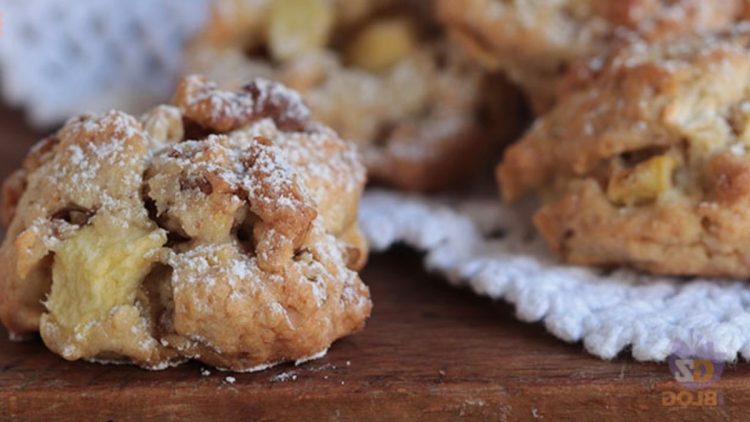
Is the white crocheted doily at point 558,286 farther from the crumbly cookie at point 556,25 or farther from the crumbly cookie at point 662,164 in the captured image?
the crumbly cookie at point 556,25

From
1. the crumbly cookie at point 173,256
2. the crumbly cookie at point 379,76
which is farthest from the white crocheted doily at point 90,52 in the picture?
the crumbly cookie at point 173,256

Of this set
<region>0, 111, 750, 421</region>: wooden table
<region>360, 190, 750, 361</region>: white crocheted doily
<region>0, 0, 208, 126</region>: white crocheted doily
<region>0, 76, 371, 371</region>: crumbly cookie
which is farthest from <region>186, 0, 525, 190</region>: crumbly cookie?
<region>0, 111, 750, 421</region>: wooden table

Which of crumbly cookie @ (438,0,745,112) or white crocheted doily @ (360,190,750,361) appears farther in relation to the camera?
crumbly cookie @ (438,0,745,112)

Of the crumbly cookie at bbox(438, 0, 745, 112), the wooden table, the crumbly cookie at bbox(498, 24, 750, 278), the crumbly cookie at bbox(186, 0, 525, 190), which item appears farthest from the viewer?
the crumbly cookie at bbox(186, 0, 525, 190)

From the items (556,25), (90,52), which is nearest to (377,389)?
→ (556,25)

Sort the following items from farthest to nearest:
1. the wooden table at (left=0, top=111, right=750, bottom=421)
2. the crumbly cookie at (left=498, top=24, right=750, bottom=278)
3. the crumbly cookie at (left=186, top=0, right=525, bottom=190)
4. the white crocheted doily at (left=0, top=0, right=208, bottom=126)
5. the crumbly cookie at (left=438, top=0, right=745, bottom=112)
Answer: the white crocheted doily at (left=0, top=0, right=208, bottom=126)
the crumbly cookie at (left=186, top=0, right=525, bottom=190)
the crumbly cookie at (left=438, top=0, right=745, bottom=112)
the crumbly cookie at (left=498, top=24, right=750, bottom=278)
the wooden table at (left=0, top=111, right=750, bottom=421)

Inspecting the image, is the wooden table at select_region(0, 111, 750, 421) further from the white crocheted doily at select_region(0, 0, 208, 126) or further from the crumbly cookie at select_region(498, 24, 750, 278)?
the white crocheted doily at select_region(0, 0, 208, 126)
